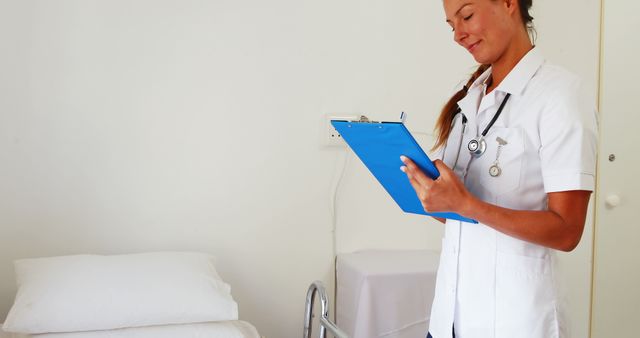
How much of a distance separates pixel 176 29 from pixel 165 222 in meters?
0.61

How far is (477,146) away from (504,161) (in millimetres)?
65

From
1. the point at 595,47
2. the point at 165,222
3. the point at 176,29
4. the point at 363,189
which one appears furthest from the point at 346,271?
the point at 595,47

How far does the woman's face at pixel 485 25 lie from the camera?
119cm

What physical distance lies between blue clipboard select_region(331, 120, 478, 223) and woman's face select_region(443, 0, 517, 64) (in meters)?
0.30

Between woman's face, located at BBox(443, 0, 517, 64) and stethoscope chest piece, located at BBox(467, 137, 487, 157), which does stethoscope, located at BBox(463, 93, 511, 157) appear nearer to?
stethoscope chest piece, located at BBox(467, 137, 487, 157)

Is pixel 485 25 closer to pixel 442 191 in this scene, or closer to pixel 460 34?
pixel 460 34

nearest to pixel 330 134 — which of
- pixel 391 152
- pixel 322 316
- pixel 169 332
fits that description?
pixel 322 316

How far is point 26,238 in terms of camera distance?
5.86 ft

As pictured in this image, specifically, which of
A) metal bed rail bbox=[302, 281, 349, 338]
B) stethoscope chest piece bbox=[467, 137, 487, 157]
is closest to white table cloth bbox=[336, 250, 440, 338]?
metal bed rail bbox=[302, 281, 349, 338]

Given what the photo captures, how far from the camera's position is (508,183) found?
3.71 feet

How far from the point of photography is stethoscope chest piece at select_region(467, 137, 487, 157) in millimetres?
1178

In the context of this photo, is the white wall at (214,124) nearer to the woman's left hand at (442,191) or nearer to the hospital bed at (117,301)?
the hospital bed at (117,301)

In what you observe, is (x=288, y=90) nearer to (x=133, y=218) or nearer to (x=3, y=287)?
(x=133, y=218)

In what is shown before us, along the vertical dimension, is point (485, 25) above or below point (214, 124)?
above
